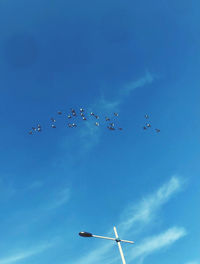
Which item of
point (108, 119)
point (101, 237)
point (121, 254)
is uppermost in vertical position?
point (108, 119)

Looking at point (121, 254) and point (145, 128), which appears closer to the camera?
point (121, 254)

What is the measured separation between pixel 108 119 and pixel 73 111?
705 centimetres

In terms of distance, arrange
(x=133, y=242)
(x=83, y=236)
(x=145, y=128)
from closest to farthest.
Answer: (x=83, y=236) < (x=133, y=242) < (x=145, y=128)

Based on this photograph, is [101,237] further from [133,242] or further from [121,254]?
[133,242]

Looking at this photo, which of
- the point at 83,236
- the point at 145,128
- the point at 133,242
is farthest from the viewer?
the point at 145,128

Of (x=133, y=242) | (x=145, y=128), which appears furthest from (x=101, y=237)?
(x=145, y=128)

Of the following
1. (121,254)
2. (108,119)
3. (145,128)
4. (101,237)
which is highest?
(108,119)

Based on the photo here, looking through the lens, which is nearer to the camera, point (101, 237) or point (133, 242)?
point (101, 237)

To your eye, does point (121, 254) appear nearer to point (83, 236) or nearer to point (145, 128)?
point (83, 236)

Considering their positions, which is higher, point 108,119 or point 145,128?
point 108,119

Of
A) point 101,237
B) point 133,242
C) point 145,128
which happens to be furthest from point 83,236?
point 145,128

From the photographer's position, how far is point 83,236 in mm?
21062

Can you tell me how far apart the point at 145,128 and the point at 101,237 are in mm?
25881

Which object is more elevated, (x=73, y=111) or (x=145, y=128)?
(x=73, y=111)
